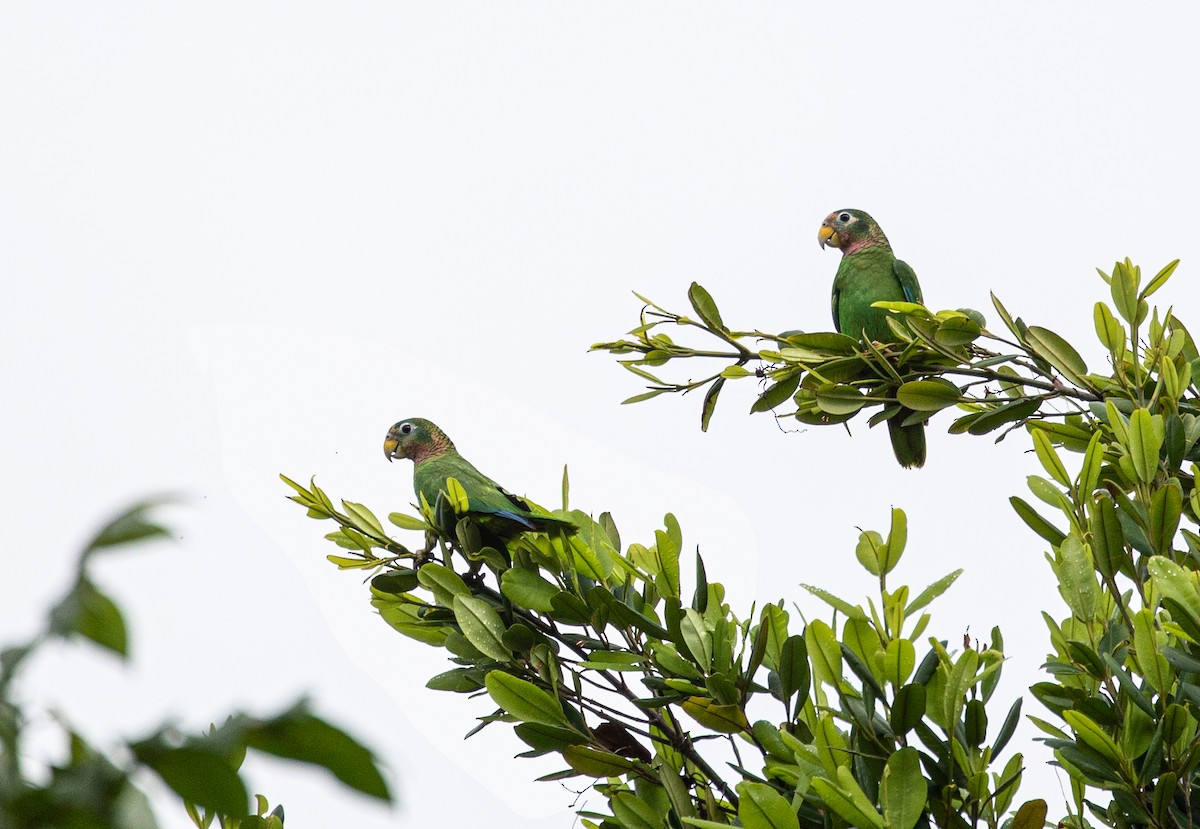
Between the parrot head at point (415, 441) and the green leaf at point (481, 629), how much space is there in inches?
76.1

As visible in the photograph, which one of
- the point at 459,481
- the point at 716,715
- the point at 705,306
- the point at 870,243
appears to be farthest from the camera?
the point at 870,243


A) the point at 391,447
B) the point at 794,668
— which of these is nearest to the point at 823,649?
the point at 794,668

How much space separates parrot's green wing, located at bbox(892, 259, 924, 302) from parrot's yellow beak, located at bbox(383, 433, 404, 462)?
1.95 m

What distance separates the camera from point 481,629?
223 cm

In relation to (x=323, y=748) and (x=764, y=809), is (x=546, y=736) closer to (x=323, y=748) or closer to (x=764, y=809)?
(x=764, y=809)

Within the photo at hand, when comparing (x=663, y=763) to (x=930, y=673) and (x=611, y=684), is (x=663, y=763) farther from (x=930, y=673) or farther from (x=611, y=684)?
(x=930, y=673)

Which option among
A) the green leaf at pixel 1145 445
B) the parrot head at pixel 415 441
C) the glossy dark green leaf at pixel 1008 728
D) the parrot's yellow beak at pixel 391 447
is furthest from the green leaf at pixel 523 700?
the parrot's yellow beak at pixel 391 447

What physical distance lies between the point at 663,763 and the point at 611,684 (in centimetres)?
22

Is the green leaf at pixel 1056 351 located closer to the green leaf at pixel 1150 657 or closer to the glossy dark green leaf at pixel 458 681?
the green leaf at pixel 1150 657

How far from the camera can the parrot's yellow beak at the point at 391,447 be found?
4289 mm

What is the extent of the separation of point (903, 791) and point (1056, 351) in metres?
1.15

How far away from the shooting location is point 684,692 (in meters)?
2.02

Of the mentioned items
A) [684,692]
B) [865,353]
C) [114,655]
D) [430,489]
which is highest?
[865,353]

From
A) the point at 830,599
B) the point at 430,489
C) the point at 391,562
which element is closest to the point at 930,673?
the point at 830,599
